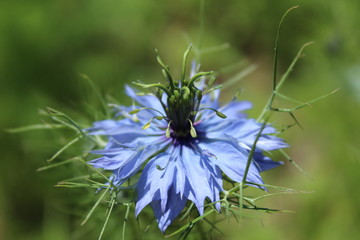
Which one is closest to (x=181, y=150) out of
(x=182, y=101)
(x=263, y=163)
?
(x=182, y=101)

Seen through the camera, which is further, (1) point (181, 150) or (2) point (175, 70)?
(2) point (175, 70)

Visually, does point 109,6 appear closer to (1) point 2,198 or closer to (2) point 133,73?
(2) point 133,73

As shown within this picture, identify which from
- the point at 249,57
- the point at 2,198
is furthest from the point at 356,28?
the point at 2,198

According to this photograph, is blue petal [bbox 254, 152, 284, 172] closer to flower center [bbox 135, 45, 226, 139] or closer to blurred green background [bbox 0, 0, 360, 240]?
flower center [bbox 135, 45, 226, 139]

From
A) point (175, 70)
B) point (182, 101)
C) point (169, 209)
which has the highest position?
point (175, 70)

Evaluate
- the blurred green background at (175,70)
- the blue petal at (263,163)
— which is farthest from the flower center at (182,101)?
the blurred green background at (175,70)

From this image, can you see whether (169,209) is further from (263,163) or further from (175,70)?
(175,70)

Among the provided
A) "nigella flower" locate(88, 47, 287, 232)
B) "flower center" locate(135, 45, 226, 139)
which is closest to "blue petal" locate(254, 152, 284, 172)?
"nigella flower" locate(88, 47, 287, 232)

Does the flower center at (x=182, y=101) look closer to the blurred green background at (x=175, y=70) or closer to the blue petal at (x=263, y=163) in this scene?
the blue petal at (x=263, y=163)

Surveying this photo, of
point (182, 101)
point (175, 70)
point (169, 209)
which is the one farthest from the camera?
point (175, 70)
